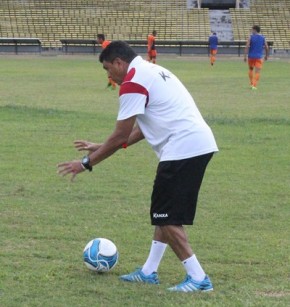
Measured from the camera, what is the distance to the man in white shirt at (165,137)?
20.0ft

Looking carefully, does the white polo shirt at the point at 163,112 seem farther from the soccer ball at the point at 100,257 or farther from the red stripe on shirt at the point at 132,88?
the soccer ball at the point at 100,257

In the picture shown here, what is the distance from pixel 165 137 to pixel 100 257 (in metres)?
1.20

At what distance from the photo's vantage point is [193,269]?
20.6 ft

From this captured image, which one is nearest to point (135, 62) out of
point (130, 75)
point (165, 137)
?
point (130, 75)

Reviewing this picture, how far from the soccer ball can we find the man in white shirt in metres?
0.70

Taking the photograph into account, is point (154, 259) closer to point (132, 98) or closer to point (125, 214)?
point (132, 98)

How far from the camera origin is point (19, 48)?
57406 millimetres

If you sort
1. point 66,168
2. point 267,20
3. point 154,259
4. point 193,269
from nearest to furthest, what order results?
point 66,168, point 193,269, point 154,259, point 267,20

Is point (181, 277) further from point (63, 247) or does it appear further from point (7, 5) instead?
point (7, 5)

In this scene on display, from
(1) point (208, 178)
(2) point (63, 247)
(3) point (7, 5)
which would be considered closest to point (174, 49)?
(3) point (7, 5)

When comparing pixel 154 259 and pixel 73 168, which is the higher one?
pixel 73 168

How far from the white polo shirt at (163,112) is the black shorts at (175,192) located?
68 millimetres

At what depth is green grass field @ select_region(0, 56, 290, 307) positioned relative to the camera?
6288 mm

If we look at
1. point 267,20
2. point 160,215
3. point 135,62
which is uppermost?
point 135,62
